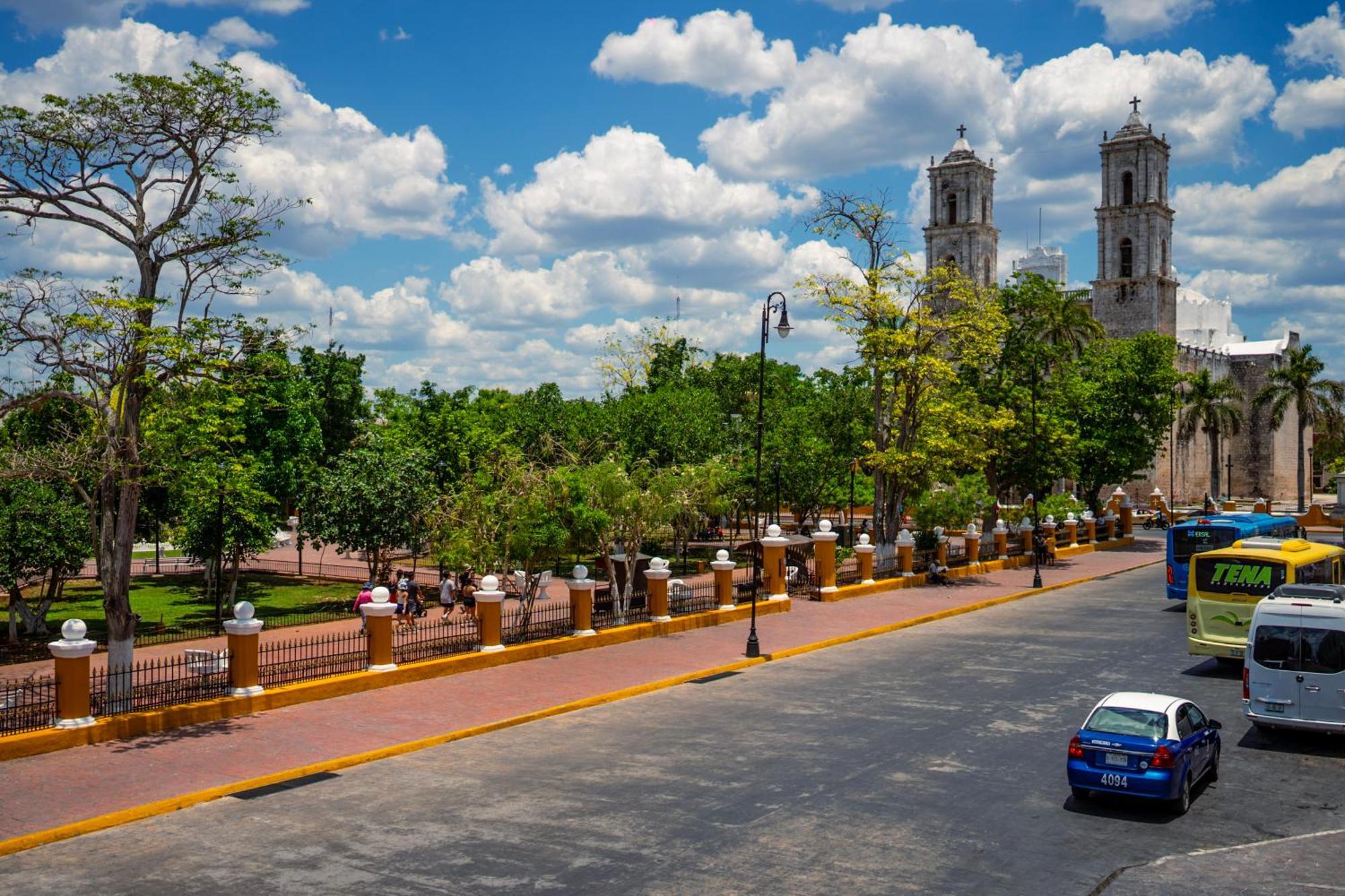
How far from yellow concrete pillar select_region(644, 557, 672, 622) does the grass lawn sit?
13305 mm

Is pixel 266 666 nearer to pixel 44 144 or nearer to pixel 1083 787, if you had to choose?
pixel 44 144

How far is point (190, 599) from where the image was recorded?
132ft

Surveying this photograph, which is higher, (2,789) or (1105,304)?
(1105,304)


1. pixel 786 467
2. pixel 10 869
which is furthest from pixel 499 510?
pixel 786 467

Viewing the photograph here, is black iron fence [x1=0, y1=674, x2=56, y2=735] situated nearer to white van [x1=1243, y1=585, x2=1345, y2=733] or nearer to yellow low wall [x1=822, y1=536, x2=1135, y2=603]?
white van [x1=1243, y1=585, x2=1345, y2=733]

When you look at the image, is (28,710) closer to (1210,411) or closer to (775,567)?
(775,567)

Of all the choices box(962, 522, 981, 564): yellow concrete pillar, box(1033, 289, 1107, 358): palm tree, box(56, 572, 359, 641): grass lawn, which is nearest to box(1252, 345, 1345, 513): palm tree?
box(1033, 289, 1107, 358): palm tree

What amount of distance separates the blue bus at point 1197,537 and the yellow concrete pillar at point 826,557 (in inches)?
377

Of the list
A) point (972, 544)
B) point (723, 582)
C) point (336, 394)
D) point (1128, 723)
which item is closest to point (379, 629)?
point (723, 582)

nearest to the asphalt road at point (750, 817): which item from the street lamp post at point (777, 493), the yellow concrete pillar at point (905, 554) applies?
the yellow concrete pillar at point (905, 554)

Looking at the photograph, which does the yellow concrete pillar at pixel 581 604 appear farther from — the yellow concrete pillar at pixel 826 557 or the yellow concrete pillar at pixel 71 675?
the yellow concrete pillar at pixel 71 675

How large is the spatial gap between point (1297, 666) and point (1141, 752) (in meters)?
5.00

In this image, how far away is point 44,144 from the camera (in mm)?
18688

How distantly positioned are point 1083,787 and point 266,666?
13925 millimetres
